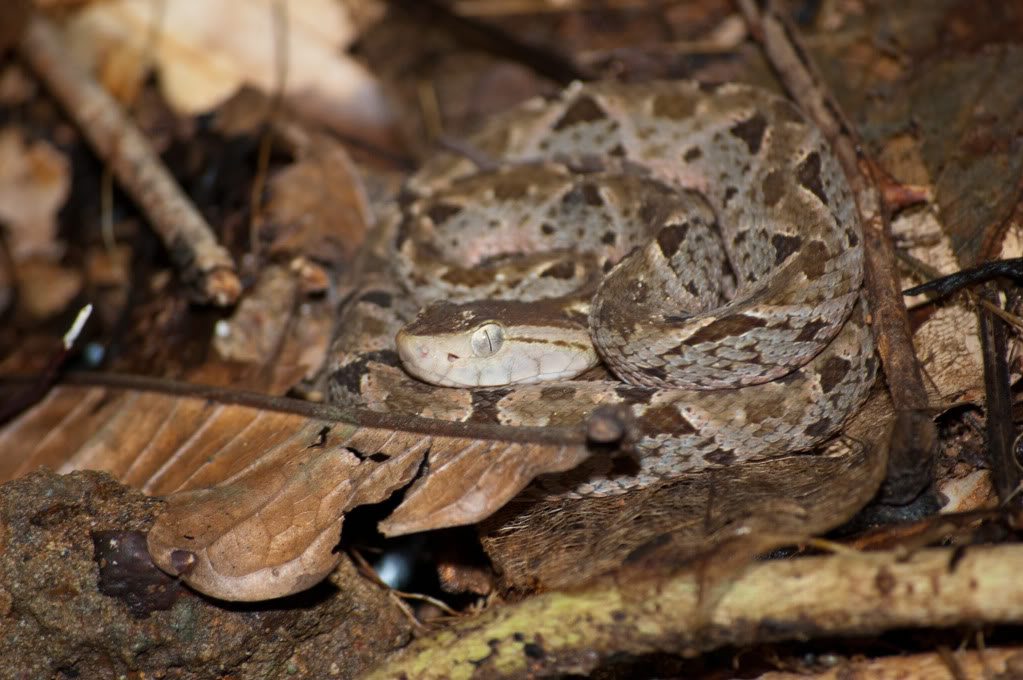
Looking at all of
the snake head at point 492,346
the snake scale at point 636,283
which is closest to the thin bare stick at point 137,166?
the snake scale at point 636,283

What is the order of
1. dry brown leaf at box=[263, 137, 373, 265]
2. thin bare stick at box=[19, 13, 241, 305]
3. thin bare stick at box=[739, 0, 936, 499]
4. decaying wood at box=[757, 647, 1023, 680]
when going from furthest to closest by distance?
dry brown leaf at box=[263, 137, 373, 265] < thin bare stick at box=[19, 13, 241, 305] < thin bare stick at box=[739, 0, 936, 499] < decaying wood at box=[757, 647, 1023, 680]

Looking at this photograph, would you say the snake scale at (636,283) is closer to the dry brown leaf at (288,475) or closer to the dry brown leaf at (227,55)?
the dry brown leaf at (288,475)

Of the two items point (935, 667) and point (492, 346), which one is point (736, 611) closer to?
→ point (935, 667)

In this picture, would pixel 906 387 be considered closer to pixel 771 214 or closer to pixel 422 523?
pixel 771 214

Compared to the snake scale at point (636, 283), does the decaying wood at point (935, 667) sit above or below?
below

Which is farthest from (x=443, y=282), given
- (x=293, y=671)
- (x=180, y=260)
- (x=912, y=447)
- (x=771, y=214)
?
(x=912, y=447)

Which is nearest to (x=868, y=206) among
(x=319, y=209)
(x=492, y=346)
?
(x=492, y=346)

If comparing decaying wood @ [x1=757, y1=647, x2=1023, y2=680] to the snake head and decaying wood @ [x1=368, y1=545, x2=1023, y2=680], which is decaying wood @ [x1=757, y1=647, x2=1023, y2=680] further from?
the snake head

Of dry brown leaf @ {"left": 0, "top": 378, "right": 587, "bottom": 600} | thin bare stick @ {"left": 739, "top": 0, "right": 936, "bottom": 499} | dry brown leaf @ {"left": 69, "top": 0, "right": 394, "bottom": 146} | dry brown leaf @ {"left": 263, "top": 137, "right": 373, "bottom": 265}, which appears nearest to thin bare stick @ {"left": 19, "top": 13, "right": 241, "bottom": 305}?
dry brown leaf @ {"left": 69, "top": 0, "right": 394, "bottom": 146}
